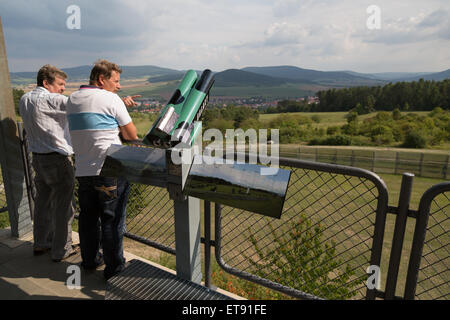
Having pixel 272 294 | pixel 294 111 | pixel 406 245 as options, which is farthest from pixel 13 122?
pixel 294 111

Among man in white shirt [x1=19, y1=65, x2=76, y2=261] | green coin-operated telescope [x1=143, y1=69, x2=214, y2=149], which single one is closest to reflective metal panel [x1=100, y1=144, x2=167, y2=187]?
green coin-operated telescope [x1=143, y1=69, x2=214, y2=149]

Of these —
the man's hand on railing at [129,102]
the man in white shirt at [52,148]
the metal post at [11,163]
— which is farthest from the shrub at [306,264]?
the metal post at [11,163]

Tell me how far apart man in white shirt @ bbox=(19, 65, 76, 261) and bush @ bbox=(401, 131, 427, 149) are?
209 ft

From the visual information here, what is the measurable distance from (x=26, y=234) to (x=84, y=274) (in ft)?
3.80

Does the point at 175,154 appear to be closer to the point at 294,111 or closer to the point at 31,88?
the point at 31,88

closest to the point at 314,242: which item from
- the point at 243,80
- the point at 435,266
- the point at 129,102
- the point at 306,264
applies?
the point at 306,264

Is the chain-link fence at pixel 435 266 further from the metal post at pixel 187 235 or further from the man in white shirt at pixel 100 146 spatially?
the man in white shirt at pixel 100 146

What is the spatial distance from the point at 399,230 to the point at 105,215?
5.97ft

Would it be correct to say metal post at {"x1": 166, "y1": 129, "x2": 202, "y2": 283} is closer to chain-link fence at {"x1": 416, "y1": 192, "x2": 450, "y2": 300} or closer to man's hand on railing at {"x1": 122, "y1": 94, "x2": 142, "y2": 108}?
man's hand on railing at {"x1": 122, "y1": 94, "x2": 142, "y2": 108}

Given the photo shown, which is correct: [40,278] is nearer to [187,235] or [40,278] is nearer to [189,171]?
[187,235]

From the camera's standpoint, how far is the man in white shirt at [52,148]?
2.32 m

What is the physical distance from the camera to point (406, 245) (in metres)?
13.5

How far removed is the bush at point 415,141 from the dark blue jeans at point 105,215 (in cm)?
6378

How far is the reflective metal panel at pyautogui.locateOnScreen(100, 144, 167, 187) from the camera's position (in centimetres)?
159
